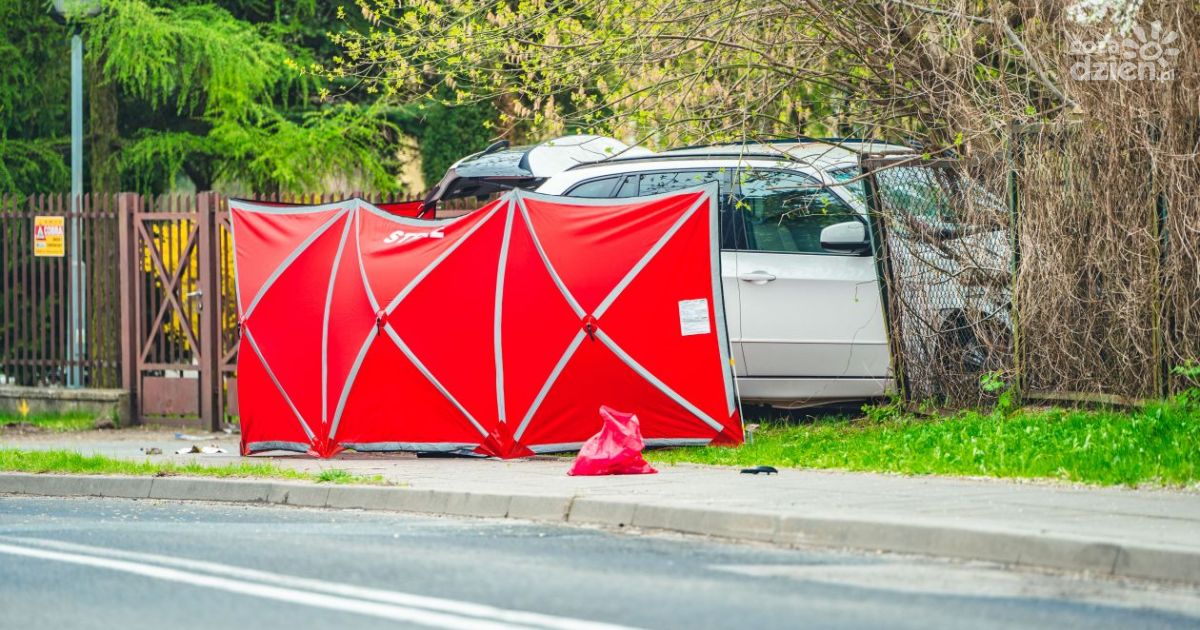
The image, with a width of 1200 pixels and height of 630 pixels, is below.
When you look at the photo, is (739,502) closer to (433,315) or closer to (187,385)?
(433,315)

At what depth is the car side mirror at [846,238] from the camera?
45.1 ft

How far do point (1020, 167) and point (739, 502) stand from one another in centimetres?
480

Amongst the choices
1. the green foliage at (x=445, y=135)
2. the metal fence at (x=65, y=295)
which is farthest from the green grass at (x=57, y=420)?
the green foliage at (x=445, y=135)

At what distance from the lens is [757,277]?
13.8 metres

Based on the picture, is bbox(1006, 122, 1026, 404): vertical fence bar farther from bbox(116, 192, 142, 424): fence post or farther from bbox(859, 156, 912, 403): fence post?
bbox(116, 192, 142, 424): fence post

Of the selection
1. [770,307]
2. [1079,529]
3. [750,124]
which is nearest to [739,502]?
[1079,529]

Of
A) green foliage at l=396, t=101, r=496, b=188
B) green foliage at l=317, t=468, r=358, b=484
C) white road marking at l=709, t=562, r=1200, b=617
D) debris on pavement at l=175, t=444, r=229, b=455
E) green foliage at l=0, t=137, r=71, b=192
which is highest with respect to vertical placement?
green foliage at l=396, t=101, r=496, b=188

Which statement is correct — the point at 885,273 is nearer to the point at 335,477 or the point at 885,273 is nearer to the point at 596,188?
the point at 596,188

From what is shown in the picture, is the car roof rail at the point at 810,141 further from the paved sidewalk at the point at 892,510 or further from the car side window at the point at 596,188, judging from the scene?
the paved sidewalk at the point at 892,510

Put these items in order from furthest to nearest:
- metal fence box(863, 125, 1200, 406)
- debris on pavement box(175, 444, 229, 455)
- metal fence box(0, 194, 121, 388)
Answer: metal fence box(0, 194, 121, 388) < debris on pavement box(175, 444, 229, 455) < metal fence box(863, 125, 1200, 406)

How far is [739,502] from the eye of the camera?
973cm

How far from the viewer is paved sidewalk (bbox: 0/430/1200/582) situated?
7824mm

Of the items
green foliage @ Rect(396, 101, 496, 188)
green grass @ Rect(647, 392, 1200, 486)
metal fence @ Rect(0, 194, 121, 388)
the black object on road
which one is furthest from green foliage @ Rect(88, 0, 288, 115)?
the black object on road

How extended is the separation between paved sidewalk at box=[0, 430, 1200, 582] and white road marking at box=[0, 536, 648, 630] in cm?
249
